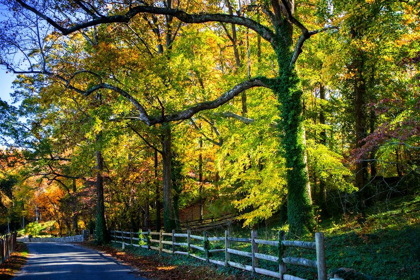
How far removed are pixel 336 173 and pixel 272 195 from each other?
8.15ft

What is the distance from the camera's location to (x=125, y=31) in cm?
1522

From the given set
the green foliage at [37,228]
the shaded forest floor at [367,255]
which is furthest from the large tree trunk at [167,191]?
the green foliage at [37,228]

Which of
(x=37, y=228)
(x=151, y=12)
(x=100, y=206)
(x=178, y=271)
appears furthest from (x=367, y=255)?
(x=37, y=228)

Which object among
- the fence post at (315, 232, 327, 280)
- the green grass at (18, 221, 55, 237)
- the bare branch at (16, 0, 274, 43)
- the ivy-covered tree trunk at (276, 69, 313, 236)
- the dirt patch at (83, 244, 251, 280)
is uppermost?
the bare branch at (16, 0, 274, 43)

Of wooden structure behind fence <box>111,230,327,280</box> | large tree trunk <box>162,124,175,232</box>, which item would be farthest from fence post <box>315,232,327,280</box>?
large tree trunk <box>162,124,175,232</box>

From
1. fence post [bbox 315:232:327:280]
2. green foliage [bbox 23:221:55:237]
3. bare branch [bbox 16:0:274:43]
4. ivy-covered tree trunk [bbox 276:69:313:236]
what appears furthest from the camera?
green foliage [bbox 23:221:55:237]

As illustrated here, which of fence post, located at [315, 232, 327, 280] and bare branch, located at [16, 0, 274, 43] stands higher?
bare branch, located at [16, 0, 274, 43]

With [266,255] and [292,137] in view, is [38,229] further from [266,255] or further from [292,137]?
[266,255]

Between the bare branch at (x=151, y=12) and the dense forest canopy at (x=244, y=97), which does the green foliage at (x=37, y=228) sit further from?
the bare branch at (x=151, y=12)

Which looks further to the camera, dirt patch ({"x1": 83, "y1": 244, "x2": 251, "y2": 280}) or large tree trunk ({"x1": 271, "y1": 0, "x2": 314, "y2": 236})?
large tree trunk ({"x1": 271, "y1": 0, "x2": 314, "y2": 236})

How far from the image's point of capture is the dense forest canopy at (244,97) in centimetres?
1041

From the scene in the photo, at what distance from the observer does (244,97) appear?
18.0 meters

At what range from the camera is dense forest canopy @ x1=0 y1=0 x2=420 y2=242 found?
34.1ft

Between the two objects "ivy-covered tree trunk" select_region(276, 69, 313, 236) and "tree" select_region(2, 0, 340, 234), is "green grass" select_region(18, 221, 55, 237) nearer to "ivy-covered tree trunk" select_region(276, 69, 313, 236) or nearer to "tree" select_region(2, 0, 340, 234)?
"tree" select_region(2, 0, 340, 234)
